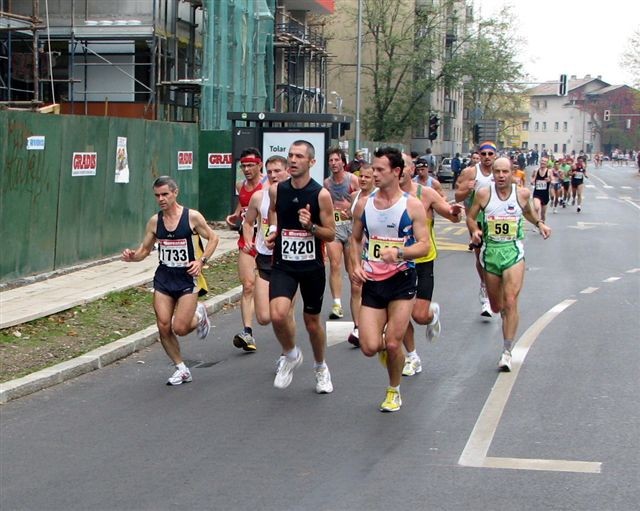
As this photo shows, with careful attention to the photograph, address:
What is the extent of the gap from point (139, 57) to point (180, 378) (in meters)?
24.3

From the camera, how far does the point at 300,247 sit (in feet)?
27.7

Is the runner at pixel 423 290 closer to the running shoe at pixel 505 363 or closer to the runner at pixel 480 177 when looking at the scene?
the running shoe at pixel 505 363

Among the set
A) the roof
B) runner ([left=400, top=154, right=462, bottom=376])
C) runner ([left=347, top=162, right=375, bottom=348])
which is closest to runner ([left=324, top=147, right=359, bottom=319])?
runner ([left=347, top=162, right=375, bottom=348])

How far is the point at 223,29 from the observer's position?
31.2 m

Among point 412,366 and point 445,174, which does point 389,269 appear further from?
point 445,174

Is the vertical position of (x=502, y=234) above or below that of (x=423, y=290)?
above

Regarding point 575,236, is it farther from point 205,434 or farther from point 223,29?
point 205,434

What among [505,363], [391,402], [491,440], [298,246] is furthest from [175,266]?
[491,440]

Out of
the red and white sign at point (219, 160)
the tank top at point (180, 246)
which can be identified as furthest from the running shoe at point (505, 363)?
the red and white sign at point (219, 160)

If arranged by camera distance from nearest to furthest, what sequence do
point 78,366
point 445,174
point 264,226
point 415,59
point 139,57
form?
point 78,366 → point 264,226 → point 139,57 → point 445,174 → point 415,59

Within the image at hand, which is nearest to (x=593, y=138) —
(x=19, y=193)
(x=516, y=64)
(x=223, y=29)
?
(x=516, y=64)

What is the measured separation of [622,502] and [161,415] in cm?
352

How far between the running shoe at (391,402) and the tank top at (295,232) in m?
1.21

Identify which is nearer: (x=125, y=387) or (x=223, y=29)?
(x=125, y=387)
